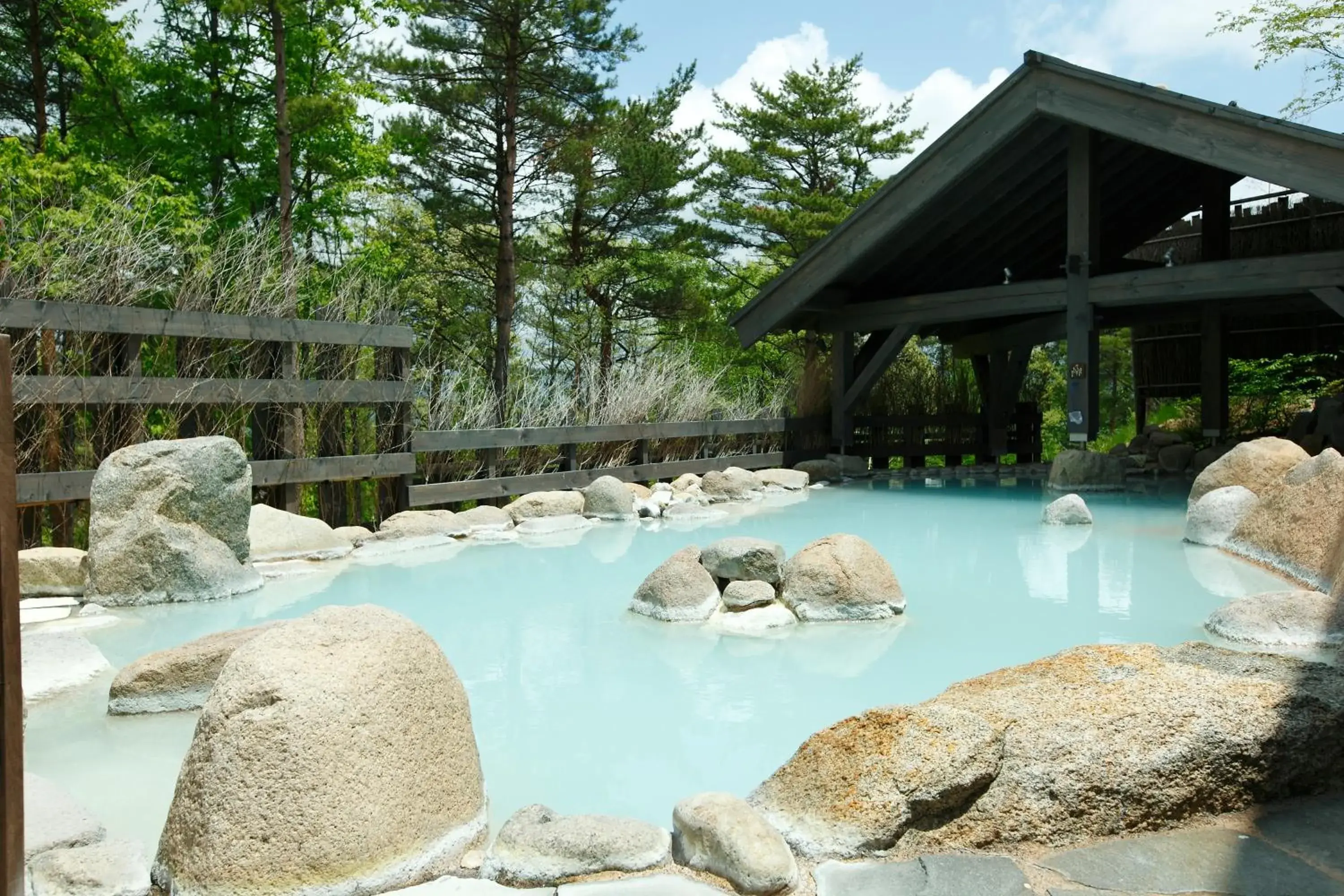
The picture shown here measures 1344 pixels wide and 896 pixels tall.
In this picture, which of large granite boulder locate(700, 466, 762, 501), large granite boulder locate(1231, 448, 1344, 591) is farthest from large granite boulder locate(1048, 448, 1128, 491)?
large granite boulder locate(1231, 448, 1344, 591)

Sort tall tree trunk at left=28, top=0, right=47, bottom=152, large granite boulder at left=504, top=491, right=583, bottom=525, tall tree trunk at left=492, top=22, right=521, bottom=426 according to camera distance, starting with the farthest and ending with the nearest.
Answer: tall tree trunk at left=28, top=0, right=47, bottom=152, tall tree trunk at left=492, top=22, right=521, bottom=426, large granite boulder at left=504, top=491, right=583, bottom=525

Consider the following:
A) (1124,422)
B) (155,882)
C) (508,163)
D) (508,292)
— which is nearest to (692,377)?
(508,292)

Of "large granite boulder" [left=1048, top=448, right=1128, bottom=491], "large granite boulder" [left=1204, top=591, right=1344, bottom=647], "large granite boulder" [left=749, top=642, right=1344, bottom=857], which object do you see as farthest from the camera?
"large granite boulder" [left=1048, top=448, right=1128, bottom=491]

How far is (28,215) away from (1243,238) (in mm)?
13082

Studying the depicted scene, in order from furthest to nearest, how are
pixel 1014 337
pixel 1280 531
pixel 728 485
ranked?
pixel 1014 337
pixel 728 485
pixel 1280 531

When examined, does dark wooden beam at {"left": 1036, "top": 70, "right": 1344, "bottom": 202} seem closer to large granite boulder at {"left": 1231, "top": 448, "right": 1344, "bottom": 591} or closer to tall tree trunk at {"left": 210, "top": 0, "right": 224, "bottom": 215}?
large granite boulder at {"left": 1231, "top": 448, "right": 1344, "bottom": 591}

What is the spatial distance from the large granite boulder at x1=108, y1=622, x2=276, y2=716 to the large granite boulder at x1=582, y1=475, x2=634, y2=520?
471 centimetres

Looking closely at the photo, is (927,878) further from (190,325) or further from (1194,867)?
(190,325)

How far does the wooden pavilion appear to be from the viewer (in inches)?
323

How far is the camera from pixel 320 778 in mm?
1949

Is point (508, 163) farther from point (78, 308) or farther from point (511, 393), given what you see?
point (78, 308)

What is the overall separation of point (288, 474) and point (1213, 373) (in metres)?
10.3

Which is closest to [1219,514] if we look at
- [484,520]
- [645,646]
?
[645,646]

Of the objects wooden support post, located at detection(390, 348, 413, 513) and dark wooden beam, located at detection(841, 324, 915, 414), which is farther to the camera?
dark wooden beam, located at detection(841, 324, 915, 414)
